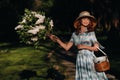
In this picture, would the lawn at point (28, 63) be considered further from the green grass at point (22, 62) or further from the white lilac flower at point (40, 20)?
the white lilac flower at point (40, 20)

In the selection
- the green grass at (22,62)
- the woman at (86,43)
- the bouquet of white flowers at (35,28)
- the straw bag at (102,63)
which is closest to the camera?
the straw bag at (102,63)

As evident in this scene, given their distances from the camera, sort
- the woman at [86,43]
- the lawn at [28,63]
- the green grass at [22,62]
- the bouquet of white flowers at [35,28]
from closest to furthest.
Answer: the woman at [86,43]
the bouquet of white flowers at [35,28]
the lawn at [28,63]
the green grass at [22,62]

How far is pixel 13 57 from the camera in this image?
16109 millimetres

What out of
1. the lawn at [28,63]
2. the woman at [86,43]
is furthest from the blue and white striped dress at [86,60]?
the lawn at [28,63]

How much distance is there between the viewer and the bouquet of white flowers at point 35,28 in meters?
7.51

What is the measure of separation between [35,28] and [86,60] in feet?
4.30

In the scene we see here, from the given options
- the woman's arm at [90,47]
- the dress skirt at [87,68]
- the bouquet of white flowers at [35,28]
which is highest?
the bouquet of white flowers at [35,28]

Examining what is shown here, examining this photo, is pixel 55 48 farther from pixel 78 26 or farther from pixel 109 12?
pixel 78 26

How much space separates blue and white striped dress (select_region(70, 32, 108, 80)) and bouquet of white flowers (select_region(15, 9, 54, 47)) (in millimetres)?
683

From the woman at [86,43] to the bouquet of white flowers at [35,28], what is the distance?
0.36 meters

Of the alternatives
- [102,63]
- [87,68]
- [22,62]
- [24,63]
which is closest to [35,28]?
[87,68]

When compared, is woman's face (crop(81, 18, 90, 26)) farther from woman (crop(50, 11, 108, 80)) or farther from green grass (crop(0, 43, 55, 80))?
green grass (crop(0, 43, 55, 80))

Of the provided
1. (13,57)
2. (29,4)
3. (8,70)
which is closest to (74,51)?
(13,57)

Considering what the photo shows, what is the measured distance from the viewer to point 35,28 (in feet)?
24.9
